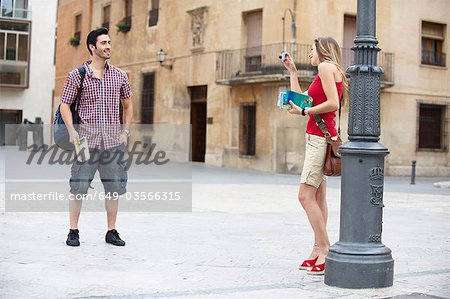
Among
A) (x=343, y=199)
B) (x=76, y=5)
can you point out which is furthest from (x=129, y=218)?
(x=76, y=5)

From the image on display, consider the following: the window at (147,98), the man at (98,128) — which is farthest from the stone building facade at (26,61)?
the man at (98,128)

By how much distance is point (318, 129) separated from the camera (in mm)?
5812

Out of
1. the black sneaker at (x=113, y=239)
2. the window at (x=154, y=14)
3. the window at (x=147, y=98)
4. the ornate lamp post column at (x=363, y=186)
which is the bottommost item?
the black sneaker at (x=113, y=239)

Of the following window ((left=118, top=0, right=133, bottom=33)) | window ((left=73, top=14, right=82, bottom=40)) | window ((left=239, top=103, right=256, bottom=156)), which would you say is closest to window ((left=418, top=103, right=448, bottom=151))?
window ((left=239, top=103, right=256, bottom=156))

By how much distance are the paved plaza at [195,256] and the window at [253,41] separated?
14.8 metres

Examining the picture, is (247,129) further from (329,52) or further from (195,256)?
(329,52)

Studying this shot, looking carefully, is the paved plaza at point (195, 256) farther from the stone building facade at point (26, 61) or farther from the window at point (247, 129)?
the stone building facade at point (26, 61)

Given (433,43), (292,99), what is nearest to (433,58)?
(433,43)

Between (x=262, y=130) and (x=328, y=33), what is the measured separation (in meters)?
4.02

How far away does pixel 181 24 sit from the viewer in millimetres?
29938

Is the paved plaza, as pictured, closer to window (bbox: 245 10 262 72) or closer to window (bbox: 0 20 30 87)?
window (bbox: 245 10 262 72)

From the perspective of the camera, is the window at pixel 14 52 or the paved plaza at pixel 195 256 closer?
the paved plaza at pixel 195 256

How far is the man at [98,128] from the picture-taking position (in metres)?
6.78

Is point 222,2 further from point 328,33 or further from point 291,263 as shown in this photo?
point 291,263
